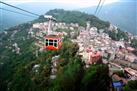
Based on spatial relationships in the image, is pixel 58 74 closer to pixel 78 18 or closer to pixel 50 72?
pixel 50 72

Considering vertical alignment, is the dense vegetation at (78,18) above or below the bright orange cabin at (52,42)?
below

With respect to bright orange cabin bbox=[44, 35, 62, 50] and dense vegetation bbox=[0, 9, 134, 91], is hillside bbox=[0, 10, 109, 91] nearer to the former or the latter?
dense vegetation bbox=[0, 9, 134, 91]

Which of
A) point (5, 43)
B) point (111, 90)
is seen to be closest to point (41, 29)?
point (5, 43)

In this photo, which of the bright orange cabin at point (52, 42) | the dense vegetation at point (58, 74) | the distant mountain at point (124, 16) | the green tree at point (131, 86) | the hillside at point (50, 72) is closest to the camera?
the bright orange cabin at point (52, 42)

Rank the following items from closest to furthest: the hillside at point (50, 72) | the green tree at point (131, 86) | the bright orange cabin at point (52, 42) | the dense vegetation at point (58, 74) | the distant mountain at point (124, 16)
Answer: the bright orange cabin at point (52, 42)
the green tree at point (131, 86)
the dense vegetation at point (58, 74)
the hillside at point (50, 72)
the distant mountain at point (124, 16)

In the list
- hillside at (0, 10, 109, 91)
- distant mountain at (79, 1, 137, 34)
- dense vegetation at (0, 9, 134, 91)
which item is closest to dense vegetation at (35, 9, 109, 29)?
hillside at (0, 10, 109, 91)

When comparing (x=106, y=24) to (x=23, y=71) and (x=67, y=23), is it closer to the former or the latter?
(x=67, y=23)

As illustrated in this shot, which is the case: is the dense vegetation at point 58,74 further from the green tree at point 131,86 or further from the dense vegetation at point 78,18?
the dense vegetation at point 78,18

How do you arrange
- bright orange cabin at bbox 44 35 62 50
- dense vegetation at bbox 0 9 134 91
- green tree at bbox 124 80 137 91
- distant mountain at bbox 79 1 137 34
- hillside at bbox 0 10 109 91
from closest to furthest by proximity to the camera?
bright orange cabin at bbox 44 35 62 50, green tree at bbox 124 80 137 91, dense vegetation at bbox 0 9 134 91, hillside at bbox 0 10 109 91, distant mountain at bbox 79 1 137 34

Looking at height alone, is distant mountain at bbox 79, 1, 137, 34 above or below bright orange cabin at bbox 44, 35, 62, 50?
below

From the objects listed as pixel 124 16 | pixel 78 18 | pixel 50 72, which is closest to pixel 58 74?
pixel 50 72

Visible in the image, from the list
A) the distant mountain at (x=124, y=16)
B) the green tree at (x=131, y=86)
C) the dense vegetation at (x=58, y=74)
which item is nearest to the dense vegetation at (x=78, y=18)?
the dense vegetation at (x=58, y=74)
